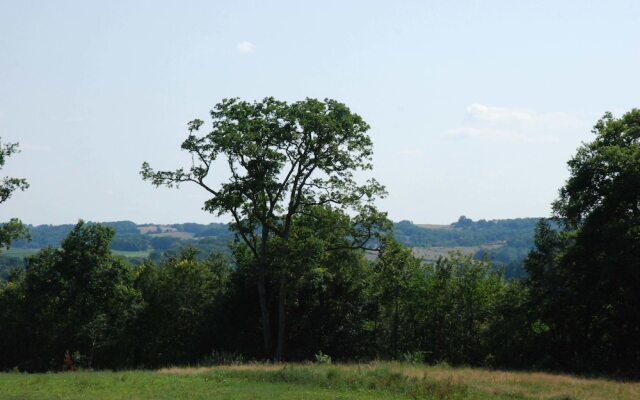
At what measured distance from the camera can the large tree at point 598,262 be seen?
120 ft

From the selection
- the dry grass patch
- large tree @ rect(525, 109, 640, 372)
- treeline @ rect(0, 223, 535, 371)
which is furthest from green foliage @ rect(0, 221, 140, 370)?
large tree @ rect(525, 109, 640, 372)

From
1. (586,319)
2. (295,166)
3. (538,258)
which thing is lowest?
(586,319)

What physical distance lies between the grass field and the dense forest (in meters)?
9.62

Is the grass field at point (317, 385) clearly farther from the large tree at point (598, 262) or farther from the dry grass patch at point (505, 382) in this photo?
A: the large tree at point (598, 262)

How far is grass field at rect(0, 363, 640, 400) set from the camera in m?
23.9

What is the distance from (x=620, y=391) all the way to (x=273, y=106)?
94.8 ft

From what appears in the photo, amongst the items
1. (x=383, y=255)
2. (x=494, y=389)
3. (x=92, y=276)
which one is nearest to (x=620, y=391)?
(x=494, y=389)

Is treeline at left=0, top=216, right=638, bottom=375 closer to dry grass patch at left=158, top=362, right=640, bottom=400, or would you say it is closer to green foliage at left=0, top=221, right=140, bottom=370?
green foliage at left=0, top=221, right=140, bottom=370

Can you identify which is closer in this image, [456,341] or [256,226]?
[256,226]

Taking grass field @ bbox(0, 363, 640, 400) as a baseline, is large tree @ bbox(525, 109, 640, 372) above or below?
above

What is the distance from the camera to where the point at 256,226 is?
4650cm

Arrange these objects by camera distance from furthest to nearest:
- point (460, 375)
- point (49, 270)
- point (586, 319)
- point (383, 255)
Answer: point (49, 270) < point (383, 255) < point (586, 319) < point (460, 375)

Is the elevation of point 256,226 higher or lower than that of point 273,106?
lower

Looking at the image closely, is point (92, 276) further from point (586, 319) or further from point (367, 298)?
point (586, 319)
